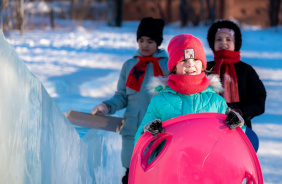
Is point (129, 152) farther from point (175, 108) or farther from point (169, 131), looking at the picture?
point (169, 131)

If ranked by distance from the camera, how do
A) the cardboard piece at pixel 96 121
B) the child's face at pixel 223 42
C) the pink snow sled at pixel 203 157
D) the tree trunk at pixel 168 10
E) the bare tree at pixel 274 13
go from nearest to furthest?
the pink snow sled at pixel 203 157 → the cardboard piece at pixel 96 121 → the child's face at pixel 223 42 → the bare tree at pixel 274 13 → the tree trunk at pixel 168 10

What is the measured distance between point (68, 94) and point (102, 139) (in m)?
2.97

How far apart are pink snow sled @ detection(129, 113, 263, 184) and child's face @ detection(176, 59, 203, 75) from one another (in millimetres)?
394

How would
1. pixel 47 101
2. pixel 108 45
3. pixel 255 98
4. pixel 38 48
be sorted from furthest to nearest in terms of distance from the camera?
1. pixel 108 45
2. pixel 38 48
3. pixel 255 98
4. pixel 47 101

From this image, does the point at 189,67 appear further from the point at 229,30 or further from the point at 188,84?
the point at 229,30

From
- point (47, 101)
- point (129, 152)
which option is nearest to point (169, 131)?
point (47, 101)

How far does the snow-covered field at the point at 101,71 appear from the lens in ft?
15.0

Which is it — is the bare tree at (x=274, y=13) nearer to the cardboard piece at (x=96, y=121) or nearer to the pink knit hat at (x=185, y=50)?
the cardboard piece at (x=96, y=121)

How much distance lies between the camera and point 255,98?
10.0ft

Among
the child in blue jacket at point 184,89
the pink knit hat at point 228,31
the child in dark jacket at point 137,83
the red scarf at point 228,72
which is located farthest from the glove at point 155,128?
the pink knit hat at point 228,31

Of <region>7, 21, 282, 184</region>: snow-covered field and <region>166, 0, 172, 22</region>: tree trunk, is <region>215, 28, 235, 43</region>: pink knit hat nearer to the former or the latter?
<region>7, 21, 282, 184</region>: snow-covered field

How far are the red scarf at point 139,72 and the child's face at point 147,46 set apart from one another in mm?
62

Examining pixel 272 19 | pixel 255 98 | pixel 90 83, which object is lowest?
pixel 272 19

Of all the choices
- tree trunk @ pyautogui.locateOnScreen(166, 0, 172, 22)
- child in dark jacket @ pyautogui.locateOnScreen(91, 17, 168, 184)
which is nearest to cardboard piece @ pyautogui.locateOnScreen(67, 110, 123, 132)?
child in dark jacket @ pyautogui.locateOnScreen(91, 17, 168, 184)
